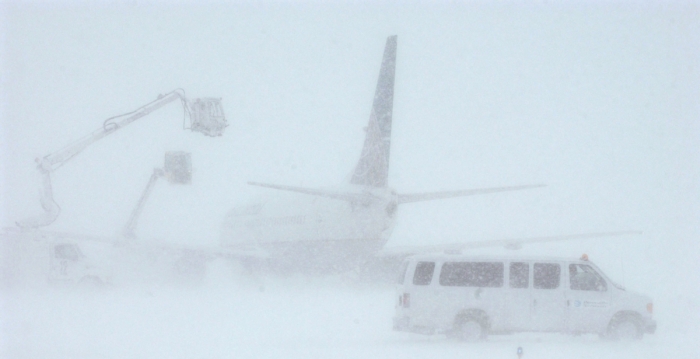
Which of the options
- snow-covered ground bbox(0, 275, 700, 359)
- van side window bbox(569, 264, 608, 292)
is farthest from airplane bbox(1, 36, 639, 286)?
van side window bbox(569, 264, 608, 292)

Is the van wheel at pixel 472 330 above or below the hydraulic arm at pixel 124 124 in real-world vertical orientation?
below

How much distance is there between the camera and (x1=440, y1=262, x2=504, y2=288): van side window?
43.5ft

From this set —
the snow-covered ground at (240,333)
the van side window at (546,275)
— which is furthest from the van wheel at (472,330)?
the van side window at (546,275)

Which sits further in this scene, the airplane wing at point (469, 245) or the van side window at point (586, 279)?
the airplane wing at point (469, 245)

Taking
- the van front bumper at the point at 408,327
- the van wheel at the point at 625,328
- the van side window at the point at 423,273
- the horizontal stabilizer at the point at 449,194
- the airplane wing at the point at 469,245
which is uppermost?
the horizontal stabilizer at the point at 449,194

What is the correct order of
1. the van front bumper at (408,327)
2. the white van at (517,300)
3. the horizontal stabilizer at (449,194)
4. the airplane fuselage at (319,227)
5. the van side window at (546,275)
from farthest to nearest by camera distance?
the airplane fuselage at (319,227), the horizontal stabilizer at (449,194), the van front bumper at (408,327), the van side window at (546,275), the white van at (517,300)

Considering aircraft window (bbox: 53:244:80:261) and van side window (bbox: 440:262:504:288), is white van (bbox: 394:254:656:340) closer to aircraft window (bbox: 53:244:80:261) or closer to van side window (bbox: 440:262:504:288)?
van side window (bbox: 440:262:504:288)

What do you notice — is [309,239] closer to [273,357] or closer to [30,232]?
[30,232]

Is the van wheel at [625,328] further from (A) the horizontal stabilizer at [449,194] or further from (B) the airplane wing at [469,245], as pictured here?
(B) the airplane wing at [469,245]

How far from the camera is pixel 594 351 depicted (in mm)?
11938

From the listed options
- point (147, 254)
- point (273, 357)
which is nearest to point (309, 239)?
point (147, 254)

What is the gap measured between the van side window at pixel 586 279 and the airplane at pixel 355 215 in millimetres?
8414

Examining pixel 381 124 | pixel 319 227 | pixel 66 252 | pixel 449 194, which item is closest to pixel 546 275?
pixel 449 194

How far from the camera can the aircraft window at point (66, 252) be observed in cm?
1975
